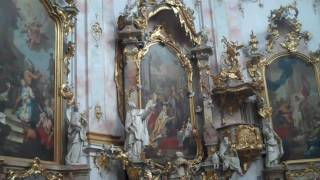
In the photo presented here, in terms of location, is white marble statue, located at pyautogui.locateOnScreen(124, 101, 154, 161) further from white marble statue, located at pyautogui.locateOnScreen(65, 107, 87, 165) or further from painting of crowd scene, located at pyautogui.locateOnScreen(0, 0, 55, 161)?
painting of crowd scene, located at pyautogui.locateOnScreen(0, 0, 55, 161)

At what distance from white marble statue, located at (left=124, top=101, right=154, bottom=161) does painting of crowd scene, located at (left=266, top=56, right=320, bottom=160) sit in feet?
14.1

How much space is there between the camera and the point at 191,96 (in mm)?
12734

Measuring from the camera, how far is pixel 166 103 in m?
12.3

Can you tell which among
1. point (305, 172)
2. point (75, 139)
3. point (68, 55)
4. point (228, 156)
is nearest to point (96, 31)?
point (68, 55)

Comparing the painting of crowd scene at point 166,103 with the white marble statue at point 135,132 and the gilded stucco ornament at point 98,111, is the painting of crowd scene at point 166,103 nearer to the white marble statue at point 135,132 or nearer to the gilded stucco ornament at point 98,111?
the white marble statue at point 135,132

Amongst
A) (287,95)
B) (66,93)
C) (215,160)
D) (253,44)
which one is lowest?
(215,160)

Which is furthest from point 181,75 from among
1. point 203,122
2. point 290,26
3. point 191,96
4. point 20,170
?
point 20,170

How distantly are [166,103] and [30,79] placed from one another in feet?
13.7

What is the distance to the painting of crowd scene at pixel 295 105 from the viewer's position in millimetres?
12992

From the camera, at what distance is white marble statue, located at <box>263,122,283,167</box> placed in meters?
12.6

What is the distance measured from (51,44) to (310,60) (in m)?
7.68

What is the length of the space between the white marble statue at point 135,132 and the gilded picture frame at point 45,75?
1.58 metres

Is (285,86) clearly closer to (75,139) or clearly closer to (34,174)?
(75,139)

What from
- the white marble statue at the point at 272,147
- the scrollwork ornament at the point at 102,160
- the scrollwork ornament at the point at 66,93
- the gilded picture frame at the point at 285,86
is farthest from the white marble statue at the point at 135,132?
the gilded picture frame at the point at 285,86
